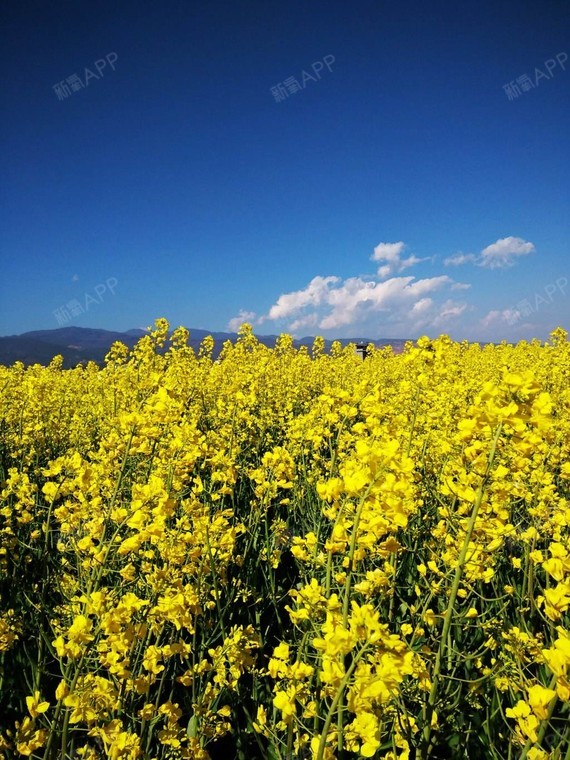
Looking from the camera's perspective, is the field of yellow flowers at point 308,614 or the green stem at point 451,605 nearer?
the field of yellow flowers at point 308,614

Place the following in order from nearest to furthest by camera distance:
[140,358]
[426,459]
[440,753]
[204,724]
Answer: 1. [204,724]
2. [440,753]
3. [426,459]
4. [140,358]

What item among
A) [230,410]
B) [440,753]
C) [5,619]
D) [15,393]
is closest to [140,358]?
[15,393]

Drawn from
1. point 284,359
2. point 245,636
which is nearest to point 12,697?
point 245,636

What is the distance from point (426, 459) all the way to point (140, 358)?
5531 mm

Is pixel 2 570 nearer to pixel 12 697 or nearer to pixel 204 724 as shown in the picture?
pixel 12 697

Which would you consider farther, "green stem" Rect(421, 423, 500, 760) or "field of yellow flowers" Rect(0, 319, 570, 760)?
"green stem" Rect(421, 423, 500, 760)

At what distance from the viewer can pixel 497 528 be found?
1980mm

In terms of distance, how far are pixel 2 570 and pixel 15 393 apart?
434 centimetres

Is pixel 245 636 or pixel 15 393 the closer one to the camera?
pixel 245 636

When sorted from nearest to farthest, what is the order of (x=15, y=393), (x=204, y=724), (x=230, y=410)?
1. (x=204, y=724)
2. (x=230, y=410)
3. (x=15, y=393)

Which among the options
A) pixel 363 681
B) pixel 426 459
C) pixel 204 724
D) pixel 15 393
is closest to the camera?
pixel 363 681

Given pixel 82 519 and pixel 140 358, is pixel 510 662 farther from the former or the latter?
pixel 140 358

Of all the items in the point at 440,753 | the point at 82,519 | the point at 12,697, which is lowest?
the point at 440,753

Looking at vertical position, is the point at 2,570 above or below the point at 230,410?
below
